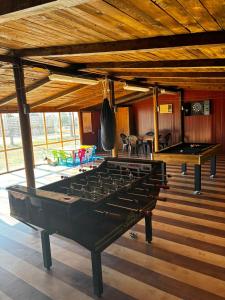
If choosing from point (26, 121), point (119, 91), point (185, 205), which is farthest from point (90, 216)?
point (119, 91)

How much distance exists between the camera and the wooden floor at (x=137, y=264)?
101 inches

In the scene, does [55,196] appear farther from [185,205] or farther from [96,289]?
[185,205]

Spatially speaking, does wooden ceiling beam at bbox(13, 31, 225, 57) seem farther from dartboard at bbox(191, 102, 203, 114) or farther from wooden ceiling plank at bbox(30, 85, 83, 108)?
dartboard at bbox(191, 102, 203, 114)

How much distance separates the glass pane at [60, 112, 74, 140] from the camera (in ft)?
36.2

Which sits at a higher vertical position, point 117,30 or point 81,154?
point 117,30

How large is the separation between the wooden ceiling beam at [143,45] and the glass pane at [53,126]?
717cm

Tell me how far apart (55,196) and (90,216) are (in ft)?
1.31

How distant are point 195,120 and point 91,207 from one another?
28.5 feet

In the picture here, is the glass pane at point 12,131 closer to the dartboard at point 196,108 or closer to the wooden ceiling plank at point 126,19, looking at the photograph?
the dartboard at point 196,108

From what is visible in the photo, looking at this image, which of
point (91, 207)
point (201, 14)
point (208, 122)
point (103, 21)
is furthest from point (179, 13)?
point (208, 122)

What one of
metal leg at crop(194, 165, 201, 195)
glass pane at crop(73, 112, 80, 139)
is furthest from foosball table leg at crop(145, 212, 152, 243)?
glass pane at crop(73, 112, 80, 139)

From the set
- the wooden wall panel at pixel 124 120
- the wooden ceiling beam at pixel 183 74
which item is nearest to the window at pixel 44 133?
the wooden wall panel at pixel 124 120

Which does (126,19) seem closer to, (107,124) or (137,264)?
(107,124)

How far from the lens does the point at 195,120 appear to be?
32.8 feet
